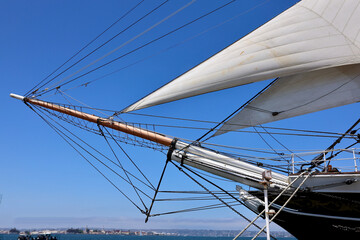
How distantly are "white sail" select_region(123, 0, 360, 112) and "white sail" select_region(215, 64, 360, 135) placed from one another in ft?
3.57

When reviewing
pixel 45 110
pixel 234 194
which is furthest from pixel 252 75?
pixel 45 110

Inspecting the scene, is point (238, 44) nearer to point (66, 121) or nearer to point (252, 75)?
point (252, 75)

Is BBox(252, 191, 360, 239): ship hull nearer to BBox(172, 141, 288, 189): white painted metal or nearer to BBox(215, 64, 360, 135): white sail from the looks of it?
BBox(172, 141, 288, 189): white painted metal

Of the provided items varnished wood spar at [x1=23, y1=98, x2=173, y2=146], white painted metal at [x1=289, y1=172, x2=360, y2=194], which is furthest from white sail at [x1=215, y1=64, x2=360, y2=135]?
white painted metal at [x1=289, y1=172, x2=360, y2=194]

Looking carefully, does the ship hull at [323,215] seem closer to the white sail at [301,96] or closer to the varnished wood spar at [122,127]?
the white sail at [301,96]

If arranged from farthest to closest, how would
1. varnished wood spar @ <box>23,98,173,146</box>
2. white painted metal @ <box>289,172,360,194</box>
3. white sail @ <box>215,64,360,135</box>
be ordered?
1. white sail @ <box>215,64,360,135</box>
2. varnished wood spar @ <box>23,98,173,146</box>
3. white painted metal @ <box>289,172,360,194</box>

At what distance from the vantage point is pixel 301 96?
478 inches

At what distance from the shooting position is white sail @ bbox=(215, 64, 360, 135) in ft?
39.0

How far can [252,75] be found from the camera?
33.7 feet

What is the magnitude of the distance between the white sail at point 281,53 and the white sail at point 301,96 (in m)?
1.09

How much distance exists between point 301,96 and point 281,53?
7.32 feet

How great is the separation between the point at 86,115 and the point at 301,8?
8.99 metres

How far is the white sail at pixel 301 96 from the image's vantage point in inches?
468

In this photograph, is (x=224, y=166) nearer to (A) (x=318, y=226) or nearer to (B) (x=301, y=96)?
(A) (x=318, y=226)
